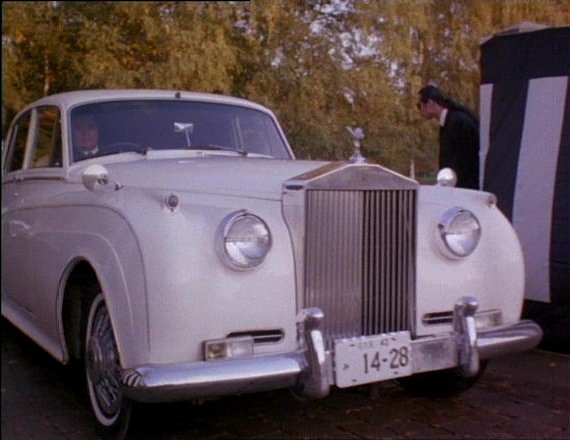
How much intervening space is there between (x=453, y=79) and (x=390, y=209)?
4326 mm

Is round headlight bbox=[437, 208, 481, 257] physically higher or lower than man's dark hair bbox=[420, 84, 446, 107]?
lower

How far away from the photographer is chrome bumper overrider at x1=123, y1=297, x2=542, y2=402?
107 inches

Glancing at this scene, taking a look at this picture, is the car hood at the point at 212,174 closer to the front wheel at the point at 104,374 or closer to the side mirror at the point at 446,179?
the front wheel at the point at 104,374

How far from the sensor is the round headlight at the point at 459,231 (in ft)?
11.0

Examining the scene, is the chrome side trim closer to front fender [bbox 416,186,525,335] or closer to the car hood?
front fender [bbox 416,186,525,335]

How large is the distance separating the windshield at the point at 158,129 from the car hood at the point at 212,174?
0.81 ft

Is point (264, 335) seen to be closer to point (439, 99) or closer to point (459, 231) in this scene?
point (459, 231)

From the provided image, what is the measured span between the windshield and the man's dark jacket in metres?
1.82

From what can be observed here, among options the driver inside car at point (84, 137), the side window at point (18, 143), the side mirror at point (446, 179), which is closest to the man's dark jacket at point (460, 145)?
the side mirror at point (446, 179)

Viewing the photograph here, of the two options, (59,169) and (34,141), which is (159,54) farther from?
(59,169)

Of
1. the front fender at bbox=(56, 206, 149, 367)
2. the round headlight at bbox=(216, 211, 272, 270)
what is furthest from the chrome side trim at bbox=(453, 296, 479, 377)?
the front fender at bbox=(56, 206, 149, 367)

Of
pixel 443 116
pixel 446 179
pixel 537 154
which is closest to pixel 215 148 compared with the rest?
pixel 446 179

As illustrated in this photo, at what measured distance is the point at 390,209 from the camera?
10.7 feet

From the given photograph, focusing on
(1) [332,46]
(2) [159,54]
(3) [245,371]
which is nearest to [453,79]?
(1) [332,46]
